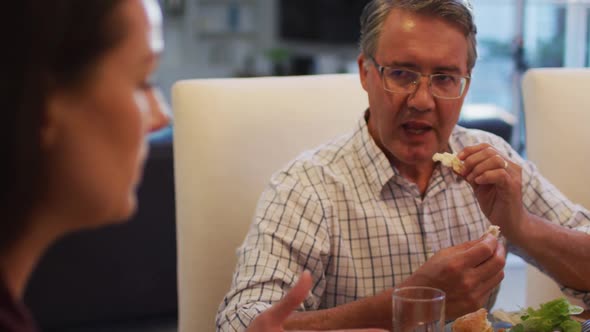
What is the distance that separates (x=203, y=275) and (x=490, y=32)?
4.96 metres

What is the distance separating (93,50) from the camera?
600mm

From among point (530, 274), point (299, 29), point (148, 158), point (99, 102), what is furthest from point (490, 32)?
point (99, 102)

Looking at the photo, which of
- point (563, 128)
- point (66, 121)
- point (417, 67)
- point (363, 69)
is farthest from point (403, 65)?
point (66, 121)

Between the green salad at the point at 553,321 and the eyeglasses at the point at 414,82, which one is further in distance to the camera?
the eyeglasses at the point at 414,82

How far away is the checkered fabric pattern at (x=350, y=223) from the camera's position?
1.49 meters

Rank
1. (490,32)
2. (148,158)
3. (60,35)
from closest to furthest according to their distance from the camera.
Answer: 1. (60,35)
2. (148,158)
3. (490,32)

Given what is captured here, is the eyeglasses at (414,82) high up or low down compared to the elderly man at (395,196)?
up

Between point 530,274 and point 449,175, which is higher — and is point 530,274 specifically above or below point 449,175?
below

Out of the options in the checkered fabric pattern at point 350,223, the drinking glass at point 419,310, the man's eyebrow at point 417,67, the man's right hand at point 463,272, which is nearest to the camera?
the drinking glass at point 419,310

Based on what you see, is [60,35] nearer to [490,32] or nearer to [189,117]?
[189,117]

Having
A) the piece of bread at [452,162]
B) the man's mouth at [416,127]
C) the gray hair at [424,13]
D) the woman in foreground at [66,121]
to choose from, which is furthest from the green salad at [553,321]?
the woman in foreground at [66,121]

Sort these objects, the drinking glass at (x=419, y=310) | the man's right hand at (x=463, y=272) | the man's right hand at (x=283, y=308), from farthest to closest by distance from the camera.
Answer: the man's right hand at (x=463, y=272) → the drinking glass at (x=419, y=310) → the man's right hand at (x=283, y=308)

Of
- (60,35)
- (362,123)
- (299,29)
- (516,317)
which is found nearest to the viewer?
(60,35)

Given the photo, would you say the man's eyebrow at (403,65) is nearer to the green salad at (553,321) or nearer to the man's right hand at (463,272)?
the man's right hand at (463,272)
